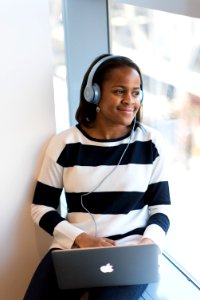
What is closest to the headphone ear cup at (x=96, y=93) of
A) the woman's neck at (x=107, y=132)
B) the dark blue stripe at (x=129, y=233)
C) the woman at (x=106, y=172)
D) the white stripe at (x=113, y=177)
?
the woman at (x=106, y=172)

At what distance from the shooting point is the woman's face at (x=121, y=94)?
1386 mm

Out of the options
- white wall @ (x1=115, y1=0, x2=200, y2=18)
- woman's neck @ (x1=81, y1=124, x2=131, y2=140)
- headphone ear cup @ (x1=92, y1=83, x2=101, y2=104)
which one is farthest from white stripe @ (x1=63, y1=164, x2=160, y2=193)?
white wall @ (x1=115, y1=0, x2=200, y2=18)

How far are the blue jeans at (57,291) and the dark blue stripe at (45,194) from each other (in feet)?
0.59

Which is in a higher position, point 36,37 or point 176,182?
point 36,37

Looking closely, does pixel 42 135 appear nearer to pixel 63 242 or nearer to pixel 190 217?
pixel 63 242

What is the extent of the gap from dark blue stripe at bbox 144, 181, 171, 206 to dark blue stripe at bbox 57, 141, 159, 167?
80mm

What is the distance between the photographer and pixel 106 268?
1.26 meters

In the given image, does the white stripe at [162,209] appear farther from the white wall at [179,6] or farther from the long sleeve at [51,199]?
the white wall at [179,6]

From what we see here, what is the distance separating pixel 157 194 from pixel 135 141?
183 mm

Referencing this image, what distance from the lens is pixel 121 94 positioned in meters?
1.40

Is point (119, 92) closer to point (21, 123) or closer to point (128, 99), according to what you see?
point (128, 99)

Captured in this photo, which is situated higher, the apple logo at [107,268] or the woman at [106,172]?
the woman at [106,172]

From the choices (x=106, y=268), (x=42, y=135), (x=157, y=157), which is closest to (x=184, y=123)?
(x=157, y=157)

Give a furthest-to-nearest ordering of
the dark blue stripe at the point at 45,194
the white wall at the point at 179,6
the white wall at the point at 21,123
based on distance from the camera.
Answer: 1. the dark blue stripe at the point at 45,194
2. the white wall at the point at 21,123
3. the white wall at the point at 179,6
